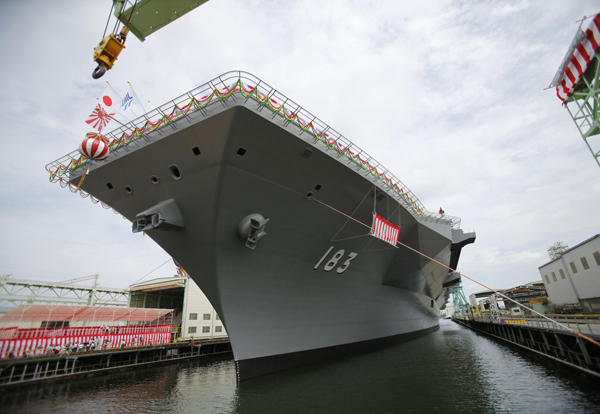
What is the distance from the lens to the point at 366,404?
279 inches

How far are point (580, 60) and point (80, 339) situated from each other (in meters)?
23.3

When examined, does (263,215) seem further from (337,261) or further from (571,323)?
(571,323)

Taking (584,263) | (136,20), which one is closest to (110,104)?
(136,20)

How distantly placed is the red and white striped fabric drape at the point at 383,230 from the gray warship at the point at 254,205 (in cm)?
96

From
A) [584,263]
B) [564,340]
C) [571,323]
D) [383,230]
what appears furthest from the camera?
[584,263]

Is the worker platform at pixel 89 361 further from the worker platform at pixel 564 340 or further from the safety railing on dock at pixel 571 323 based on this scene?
the worker platform at pixel 564 340

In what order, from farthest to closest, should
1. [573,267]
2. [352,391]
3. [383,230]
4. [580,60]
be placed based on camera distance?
[573,267] < [383,230] < [580,60] < [352,391]

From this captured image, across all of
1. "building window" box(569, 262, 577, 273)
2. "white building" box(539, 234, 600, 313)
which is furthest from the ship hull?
"building window" box(569, 262, 577, 273)

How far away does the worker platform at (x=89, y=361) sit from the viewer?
11.8 m

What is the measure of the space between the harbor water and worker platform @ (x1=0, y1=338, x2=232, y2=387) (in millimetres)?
896

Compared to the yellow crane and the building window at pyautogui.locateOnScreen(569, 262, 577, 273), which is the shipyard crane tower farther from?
the building window at pyautogui.locateOnScreen(569, 262, 577, 273)

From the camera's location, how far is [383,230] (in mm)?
9945

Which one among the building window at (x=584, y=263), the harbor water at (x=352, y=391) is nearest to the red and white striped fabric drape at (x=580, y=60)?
the harbor water at (x=352, y=391)

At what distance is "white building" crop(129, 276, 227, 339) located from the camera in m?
23.2
